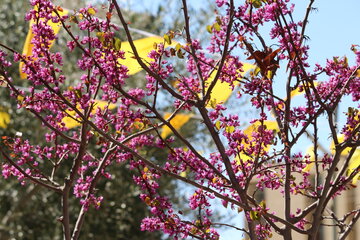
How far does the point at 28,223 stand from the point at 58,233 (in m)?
0.61

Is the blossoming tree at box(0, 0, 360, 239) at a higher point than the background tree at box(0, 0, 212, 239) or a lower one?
lower

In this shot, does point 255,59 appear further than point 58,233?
No

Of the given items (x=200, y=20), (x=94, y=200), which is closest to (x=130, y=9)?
(x=200, y=20)

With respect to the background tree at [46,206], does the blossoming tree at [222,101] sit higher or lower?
lower

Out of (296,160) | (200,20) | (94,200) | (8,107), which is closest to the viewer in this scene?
(296,160)

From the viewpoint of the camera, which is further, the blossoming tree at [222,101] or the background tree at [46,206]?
the background tree at [46,206]

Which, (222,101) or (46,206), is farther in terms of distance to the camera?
(46,206)

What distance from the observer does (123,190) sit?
11000 millimetres

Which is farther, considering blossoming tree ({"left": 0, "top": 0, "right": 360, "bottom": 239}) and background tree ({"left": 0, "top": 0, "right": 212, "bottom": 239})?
background tree ({"left": 0, "top": 0, "right": 212, "bottom": 239})

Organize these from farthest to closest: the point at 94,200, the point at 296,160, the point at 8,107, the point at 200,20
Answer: the point at 200,20 < the point at 8,107 < the point at 94,200 < the point at 296,160

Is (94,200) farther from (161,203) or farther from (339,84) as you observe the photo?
(339,84)

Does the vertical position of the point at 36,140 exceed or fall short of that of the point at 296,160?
it exceeds it

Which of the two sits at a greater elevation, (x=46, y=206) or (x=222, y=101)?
(x=46, y=206)

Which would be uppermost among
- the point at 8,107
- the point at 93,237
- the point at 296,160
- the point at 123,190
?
the point at 8,107
